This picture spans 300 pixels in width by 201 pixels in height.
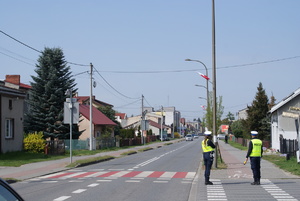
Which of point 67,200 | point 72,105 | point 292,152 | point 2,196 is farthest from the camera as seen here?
point 292,152

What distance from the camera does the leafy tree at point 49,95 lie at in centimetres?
4091

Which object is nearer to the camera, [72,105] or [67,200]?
[67,200]

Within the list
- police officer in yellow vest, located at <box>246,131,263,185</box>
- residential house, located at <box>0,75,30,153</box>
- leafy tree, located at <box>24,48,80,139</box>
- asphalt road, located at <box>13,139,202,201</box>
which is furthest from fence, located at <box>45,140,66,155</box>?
police officer in yellow vest, located at <box>246,131,263,185</box>

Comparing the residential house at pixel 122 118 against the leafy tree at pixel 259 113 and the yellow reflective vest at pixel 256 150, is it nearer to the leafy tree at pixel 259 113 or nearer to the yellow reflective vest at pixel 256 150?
the leafy tree at pixel 259 113

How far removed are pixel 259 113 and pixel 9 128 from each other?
3694cm

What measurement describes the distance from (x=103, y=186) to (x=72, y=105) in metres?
10.3

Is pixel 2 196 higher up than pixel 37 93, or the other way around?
pixel 37 93

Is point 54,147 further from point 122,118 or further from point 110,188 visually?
point 122,118

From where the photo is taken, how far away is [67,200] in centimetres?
1059

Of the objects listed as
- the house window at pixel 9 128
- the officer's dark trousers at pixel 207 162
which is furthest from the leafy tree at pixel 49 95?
the officer's dark trousers at pixel 207 162

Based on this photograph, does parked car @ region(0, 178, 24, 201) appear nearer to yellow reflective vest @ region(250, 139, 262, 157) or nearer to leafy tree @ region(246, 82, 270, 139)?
yellow reflective vest @ region(250, 139, 262, 157)

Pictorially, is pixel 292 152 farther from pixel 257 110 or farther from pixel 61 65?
pixel 257 110

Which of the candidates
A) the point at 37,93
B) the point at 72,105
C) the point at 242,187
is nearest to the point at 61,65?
the point at 37,93

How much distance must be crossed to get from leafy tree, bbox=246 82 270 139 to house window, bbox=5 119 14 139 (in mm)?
35416
